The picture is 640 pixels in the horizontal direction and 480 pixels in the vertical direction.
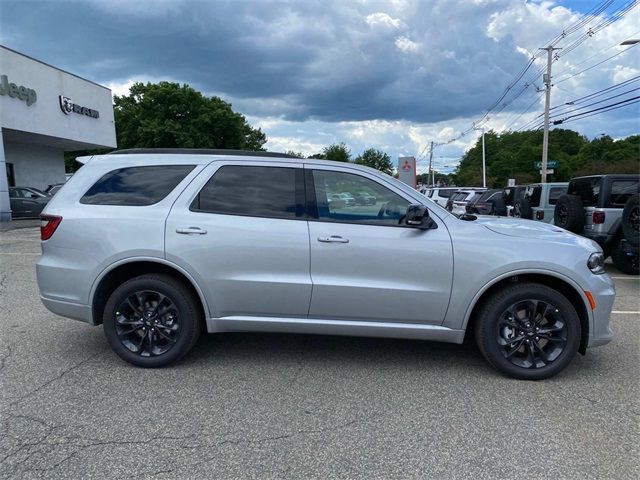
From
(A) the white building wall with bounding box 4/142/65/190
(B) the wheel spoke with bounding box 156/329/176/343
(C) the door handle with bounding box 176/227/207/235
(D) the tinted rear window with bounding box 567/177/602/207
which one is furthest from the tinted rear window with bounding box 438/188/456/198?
(B) the wheel spoke with bounding box 156/329/176/343

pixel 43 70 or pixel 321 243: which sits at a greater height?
pixel 43 70

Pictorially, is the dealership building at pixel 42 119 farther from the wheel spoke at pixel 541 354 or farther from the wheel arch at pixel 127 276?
the wheel spoke at pixel 541 354

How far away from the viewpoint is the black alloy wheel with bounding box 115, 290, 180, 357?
408 centimetres

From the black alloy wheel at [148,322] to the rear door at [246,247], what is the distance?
0.39 meters

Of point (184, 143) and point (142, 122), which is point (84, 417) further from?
point (142, 122)

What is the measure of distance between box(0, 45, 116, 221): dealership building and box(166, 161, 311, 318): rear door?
17.5 metres

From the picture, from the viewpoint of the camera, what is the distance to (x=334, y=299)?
3930mm

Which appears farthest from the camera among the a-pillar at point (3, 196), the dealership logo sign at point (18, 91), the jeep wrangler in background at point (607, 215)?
the dealership logo sign at point (18, 91)

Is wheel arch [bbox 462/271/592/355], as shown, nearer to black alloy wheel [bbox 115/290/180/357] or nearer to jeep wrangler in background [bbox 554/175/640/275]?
black alloy wheel [bbox 115/290/180/357]

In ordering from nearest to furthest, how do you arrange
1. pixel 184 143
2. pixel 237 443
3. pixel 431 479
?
pixel 431 479, pixel 237 443, pixel 184 143

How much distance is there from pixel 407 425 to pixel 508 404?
857 millimetres

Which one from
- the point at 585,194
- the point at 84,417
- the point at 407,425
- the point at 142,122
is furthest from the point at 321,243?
the point at 142,122

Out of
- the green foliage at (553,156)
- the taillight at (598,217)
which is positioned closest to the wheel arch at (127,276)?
the taillight at (598,217)

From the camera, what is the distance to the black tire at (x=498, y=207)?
1594 centimetres
